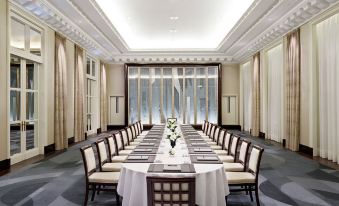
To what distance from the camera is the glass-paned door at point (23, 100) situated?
6078mm

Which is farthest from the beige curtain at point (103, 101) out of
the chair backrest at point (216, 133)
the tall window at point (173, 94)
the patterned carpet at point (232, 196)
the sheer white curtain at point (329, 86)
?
the sheer white curtain at point (329, 86)

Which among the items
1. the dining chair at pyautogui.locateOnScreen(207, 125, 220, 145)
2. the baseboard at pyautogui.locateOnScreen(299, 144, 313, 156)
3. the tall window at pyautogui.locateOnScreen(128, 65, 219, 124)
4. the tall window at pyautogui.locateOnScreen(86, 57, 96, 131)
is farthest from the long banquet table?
the tall window at pyautogui.locateOnScreen(128, 65, 219, 124)

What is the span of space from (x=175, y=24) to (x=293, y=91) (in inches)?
171

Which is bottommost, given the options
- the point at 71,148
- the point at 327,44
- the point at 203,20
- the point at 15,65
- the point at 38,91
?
the point at 71,148

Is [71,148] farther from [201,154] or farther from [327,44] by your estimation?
[327,44]

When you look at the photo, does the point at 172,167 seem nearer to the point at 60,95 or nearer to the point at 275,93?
the point at 60,95

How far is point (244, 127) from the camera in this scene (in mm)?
13000

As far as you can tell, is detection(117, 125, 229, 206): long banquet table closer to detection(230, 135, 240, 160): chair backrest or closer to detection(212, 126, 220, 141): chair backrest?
detection(230, 135, 240, 160): chair backrest

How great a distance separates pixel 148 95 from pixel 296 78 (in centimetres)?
765

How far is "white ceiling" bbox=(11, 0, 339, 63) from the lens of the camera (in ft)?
20.7

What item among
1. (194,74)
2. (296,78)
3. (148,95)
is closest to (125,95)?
(148,95)

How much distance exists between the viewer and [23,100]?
20.8ft

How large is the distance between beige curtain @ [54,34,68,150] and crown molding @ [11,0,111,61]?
1.33 ft

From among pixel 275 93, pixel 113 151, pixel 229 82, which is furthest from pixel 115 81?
pixel 113 151
